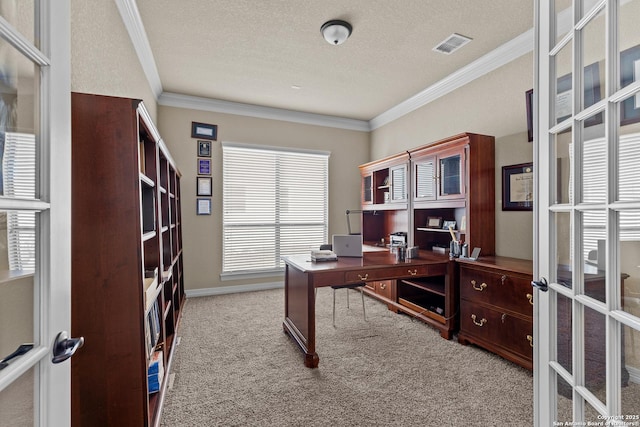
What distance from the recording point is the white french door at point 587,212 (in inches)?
32.5

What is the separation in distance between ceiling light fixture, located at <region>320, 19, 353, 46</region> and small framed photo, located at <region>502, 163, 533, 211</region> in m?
2.01

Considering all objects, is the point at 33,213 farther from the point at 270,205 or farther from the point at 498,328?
the point at 270,205

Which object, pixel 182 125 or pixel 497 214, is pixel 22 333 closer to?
pixel 497 214

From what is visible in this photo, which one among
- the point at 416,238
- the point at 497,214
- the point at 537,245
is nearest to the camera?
the point at 537,245

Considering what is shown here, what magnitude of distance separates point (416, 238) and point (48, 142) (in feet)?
11.5

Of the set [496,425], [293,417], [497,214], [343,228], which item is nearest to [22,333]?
[293,417]

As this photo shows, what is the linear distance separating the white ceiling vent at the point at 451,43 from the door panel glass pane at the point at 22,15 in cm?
298

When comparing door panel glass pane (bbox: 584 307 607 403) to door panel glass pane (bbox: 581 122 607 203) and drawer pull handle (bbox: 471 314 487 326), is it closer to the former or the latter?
door panel glass pane (bbox: 581 122 607 203)

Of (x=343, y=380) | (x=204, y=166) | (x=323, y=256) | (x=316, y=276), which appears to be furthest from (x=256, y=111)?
(x=343, y=380)

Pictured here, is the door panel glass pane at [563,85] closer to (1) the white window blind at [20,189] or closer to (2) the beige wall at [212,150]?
(1) the white window blind at [20,189]

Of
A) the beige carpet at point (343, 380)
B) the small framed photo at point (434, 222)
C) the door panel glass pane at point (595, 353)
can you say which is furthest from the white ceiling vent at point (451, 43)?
the beige carpet at point (343, 380)

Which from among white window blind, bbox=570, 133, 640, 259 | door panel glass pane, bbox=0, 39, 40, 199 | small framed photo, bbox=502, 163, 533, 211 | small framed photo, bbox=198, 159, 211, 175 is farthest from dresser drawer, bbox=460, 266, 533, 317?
small framed photo, bbox=198, 159, 211, 175

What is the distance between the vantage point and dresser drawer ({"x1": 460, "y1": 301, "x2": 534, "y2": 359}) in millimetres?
2211

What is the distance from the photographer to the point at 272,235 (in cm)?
482
